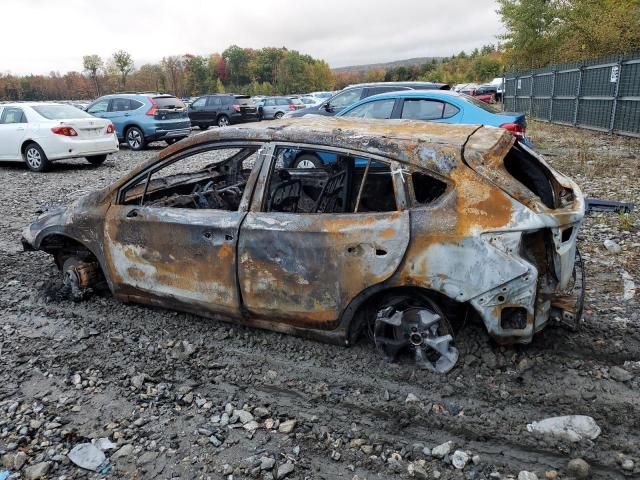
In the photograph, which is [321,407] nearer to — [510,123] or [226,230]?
[226,230]

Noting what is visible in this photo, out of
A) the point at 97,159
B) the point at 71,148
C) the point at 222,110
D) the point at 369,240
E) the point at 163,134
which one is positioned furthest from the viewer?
the point at 222,110

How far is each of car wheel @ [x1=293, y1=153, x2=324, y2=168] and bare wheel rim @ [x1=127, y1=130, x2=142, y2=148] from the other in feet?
36.9

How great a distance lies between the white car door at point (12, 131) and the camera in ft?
36.8

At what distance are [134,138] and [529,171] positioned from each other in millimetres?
13774

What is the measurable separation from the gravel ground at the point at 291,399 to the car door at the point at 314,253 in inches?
16.4

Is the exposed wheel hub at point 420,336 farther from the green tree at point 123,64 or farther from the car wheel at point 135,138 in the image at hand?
the green tree at point 123,64

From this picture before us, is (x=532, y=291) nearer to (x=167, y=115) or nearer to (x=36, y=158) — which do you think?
(x=36, y=158)

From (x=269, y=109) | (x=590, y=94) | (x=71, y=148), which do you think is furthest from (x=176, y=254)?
(x=269, y=109)

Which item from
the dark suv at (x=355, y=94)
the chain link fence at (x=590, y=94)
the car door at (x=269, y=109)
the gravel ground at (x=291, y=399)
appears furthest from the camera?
the car door at (x=269, y=109)

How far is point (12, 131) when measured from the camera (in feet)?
37.2

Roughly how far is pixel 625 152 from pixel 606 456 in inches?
410

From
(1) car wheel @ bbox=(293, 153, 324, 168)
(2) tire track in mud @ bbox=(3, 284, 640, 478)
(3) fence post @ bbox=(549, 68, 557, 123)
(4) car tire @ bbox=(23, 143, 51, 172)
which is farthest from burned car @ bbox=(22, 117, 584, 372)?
(3) fence post @ bbox=(549, 68, 557, 123)

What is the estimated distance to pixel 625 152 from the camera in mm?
10922

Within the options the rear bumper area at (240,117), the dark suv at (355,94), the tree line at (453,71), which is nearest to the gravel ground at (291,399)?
the dark suv at (355,94)
